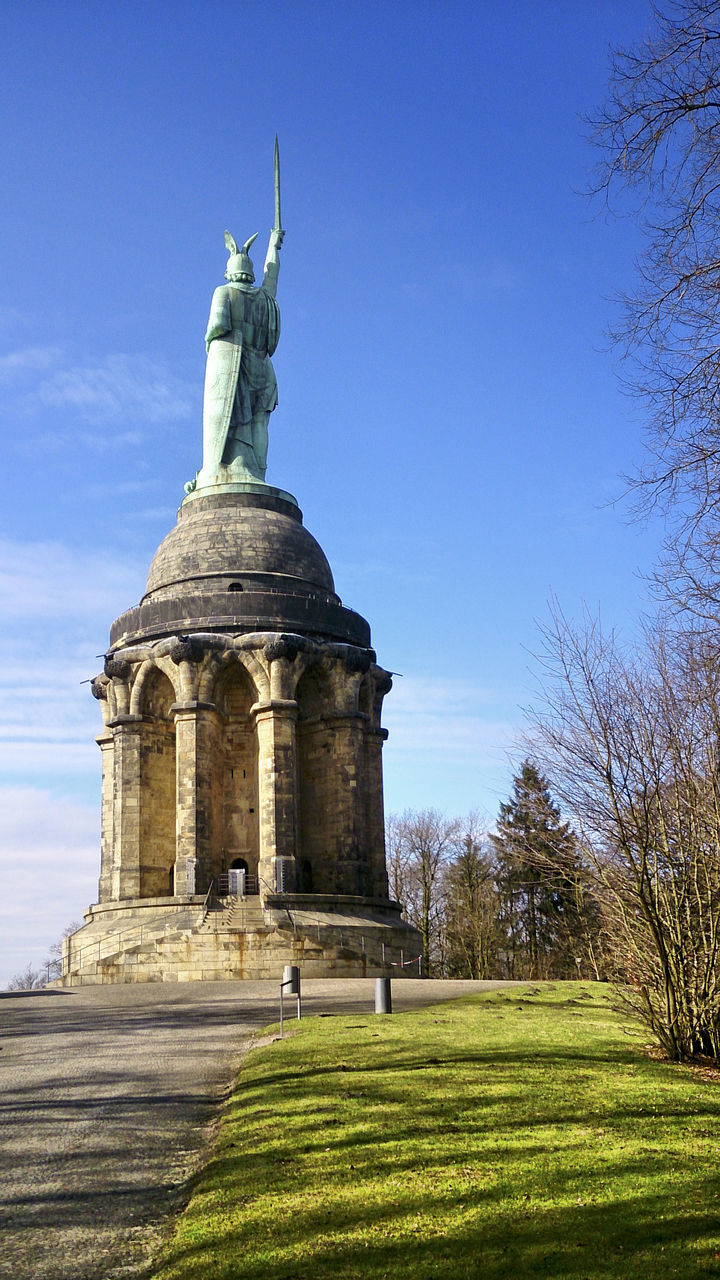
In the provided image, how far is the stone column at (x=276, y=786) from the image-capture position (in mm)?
34656

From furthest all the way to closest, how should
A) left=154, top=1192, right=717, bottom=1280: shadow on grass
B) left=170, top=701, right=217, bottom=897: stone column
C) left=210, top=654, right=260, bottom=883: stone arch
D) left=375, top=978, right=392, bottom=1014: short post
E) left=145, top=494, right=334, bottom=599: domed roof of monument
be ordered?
left=145, top=494, right=334, bottom=599: domed roof of monument → left=210, top=654, right=260, bottom=883: stone arch → left=170, top=701, right=217, bottom=897: stone column → left=375, top=978, right=392, bottom=1014: short post → left=154, top=1192, right=717, bottom=1280: shadow on grass

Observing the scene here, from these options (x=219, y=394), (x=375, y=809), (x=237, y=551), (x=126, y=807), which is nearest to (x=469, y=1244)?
(x=126, y=807)

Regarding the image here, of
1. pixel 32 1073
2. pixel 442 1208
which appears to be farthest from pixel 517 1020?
pixel 442 1208

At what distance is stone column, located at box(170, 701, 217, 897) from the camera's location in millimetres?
34406

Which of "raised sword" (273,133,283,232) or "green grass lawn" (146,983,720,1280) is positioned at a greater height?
"raised sword" (273,133,283,232)

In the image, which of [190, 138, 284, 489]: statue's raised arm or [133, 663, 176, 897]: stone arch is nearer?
[133, 663, 176, 897]: stone arch

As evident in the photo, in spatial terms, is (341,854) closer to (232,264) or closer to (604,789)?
(232,264)

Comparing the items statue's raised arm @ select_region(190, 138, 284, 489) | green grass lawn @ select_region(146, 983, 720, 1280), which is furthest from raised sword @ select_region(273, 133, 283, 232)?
green grass lawn @ select_region(146, 983, 720, 1280)

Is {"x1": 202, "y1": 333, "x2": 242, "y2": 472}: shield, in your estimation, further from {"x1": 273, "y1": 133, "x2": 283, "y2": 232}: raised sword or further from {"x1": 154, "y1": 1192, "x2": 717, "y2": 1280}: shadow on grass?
{"x1": 154, "y1": 1192, "x2": 717, "y2": 1280}: shadow on grass

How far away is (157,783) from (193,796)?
3.14 metres

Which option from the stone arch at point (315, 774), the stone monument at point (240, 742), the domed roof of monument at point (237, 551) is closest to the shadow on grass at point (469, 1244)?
the stone monument at point (240, 742)

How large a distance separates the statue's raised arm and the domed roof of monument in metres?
1.75

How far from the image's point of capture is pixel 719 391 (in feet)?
25.2

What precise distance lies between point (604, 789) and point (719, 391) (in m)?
5.44
